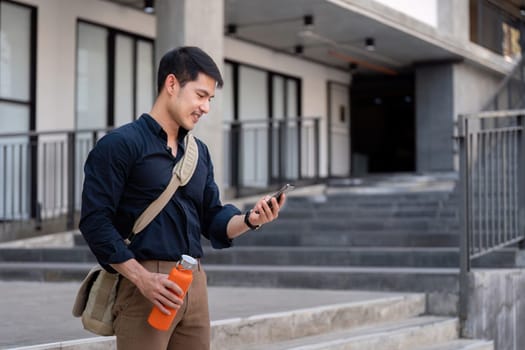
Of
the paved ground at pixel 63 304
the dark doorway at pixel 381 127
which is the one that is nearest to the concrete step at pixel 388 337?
the paved ground at pixel 63 304

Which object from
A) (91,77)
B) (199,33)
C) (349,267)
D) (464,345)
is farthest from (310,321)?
(91,77)

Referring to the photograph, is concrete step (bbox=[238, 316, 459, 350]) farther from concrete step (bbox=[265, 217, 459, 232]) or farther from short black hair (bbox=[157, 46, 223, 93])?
concrete step (bbox=[265, 217, 459, 232])

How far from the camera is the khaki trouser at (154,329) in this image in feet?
8.16

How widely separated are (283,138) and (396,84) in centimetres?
423

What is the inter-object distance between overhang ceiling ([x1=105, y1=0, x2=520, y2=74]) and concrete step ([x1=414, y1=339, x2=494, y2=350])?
22.4 ft

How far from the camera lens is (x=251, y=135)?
15125mm

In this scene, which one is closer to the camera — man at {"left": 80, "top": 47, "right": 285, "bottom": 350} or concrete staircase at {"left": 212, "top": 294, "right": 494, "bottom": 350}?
man at {"left": 80, "top": 47, "right": 285, "bottom": 350}

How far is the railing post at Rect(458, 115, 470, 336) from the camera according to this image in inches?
242

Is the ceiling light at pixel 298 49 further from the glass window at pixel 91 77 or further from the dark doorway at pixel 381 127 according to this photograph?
the glass window at pixel 91 77

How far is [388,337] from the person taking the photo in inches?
213

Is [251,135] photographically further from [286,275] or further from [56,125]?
[286,275]

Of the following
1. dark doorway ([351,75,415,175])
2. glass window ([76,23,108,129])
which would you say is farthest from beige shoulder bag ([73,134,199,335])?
dark doorway ([351,75,415,175])

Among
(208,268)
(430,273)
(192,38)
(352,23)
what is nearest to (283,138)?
(352,23)

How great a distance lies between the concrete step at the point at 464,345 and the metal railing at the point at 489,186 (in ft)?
0.71
